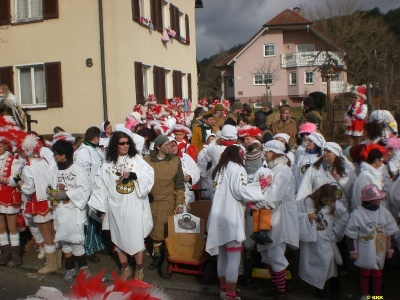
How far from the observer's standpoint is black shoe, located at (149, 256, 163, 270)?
703cm

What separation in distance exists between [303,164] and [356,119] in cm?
405

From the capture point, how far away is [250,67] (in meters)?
55.0

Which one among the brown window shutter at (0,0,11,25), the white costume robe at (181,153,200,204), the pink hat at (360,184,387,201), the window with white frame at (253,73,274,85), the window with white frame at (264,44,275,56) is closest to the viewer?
the pink hat at (360,184,387,201)

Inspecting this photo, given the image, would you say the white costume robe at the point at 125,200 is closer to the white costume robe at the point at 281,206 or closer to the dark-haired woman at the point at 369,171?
the white costume robe at the point at 281,206

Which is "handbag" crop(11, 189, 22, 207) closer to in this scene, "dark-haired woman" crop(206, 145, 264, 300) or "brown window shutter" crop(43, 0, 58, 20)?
"dark-haired woman" crop(206, 145, 264, 300)

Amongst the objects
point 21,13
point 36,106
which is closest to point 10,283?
point 36,106

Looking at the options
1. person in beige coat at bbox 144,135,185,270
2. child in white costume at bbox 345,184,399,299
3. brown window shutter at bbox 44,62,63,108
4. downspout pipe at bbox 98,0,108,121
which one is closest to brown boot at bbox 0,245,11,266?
person in beige coat at bbox 144,135,185,270

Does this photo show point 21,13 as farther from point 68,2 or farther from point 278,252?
point 278,252

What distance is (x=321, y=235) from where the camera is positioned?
18.7ft

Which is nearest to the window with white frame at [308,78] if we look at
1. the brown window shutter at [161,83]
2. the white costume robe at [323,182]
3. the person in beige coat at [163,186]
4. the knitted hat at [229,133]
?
the brown window shutter at [161,83]

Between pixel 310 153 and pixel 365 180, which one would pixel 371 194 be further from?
pixel 310 153

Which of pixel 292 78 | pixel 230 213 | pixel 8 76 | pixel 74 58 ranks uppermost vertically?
pixel 292 78

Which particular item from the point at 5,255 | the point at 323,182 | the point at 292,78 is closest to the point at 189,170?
the point at 323,182

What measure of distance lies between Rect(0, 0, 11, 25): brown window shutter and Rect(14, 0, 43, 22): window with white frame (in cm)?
24
